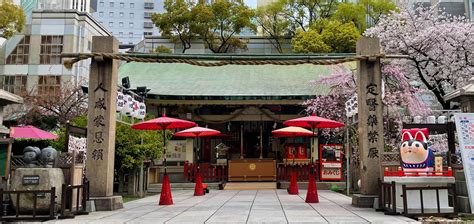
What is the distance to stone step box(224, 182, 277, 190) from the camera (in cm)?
1835

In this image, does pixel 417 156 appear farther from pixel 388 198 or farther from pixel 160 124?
pixel 160 124

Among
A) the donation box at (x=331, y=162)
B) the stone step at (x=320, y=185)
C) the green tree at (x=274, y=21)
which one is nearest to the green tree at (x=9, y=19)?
the green tree at (x=274, y=21)

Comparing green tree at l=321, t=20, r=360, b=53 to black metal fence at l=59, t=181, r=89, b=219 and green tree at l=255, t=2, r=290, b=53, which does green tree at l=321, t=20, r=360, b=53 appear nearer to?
green tree at l=255, t=2, r=290, b=53

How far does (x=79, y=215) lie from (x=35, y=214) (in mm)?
1021

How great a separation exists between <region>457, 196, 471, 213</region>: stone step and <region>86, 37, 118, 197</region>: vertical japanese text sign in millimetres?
7933

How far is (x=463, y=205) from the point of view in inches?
363

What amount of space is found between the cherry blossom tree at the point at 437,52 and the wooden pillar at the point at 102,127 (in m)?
14.7

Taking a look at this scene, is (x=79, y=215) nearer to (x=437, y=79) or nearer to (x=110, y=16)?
(x=437, y=79)

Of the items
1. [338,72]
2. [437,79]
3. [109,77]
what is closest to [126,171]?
[109,77]

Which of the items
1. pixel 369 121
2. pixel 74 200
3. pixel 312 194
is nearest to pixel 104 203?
pixel 74 200

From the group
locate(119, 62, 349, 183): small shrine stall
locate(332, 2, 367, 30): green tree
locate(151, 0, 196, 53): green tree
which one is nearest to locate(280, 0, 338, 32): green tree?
locate(332, 2, 367, 30): green tree

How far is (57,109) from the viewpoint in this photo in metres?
26.0

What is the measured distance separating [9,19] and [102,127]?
22578 mm

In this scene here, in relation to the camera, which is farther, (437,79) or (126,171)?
(437,79)
